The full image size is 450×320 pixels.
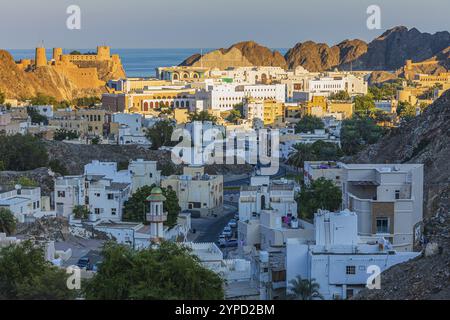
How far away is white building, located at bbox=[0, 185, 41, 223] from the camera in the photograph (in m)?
36.6

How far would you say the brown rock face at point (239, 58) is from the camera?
164 meters

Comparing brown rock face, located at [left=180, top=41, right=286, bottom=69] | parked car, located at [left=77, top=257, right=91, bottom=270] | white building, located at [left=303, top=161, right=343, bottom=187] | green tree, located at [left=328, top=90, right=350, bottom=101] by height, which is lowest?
parked car, located at [left=77, top=257, right=91, bottom=270]

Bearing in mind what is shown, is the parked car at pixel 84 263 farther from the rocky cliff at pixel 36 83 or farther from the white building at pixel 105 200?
the rocky cliff at pixel 36 83

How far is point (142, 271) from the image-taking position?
22.9m

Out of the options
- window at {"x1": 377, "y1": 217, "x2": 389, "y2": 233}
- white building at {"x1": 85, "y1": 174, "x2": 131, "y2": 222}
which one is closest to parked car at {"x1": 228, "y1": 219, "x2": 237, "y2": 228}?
white building at {"x1": 85, "y1": 174, "x2": 131, "y2": 222}

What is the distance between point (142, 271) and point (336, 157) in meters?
34.1

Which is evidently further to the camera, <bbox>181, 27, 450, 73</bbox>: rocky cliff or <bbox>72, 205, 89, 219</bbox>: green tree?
<bbox>181, 27, 450, 73</bbox>: rocky cliff

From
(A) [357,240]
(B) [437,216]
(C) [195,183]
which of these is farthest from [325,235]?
(C) [195,183]

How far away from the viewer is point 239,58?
171m

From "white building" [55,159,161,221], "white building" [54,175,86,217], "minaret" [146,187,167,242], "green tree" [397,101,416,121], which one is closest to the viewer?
"minaret" [146,187,167,242]

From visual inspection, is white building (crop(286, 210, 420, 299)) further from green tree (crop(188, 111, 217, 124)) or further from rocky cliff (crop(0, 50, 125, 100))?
rocky cliff (crop(0, 50, 125, 100))

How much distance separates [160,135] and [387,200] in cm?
3444

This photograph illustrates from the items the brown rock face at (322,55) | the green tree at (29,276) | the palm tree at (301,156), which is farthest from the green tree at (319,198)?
the brown rock face at (322,55)

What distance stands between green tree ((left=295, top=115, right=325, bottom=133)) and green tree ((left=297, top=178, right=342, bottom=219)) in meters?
34.0
